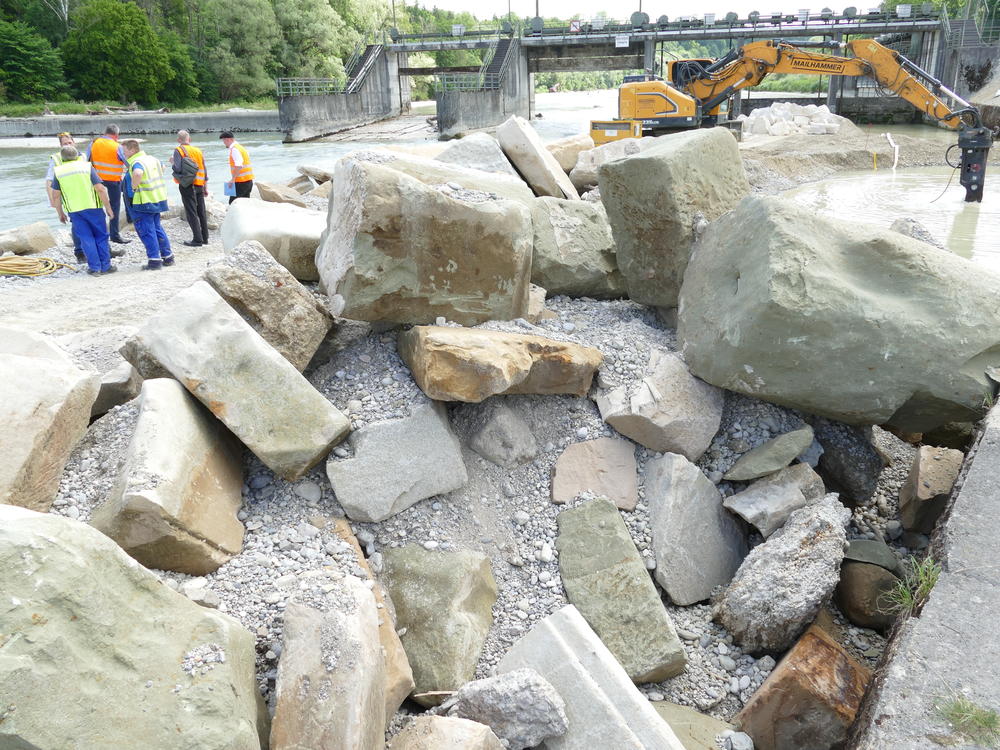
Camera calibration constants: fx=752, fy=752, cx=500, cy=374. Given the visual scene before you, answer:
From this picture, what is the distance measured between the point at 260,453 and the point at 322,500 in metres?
0.35

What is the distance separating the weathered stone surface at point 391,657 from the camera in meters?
2.53

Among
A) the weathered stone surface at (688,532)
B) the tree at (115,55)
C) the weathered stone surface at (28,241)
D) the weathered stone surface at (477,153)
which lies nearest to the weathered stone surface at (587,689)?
the weathered stone surface at (688,532)

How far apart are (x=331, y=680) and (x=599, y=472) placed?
1.75 metres

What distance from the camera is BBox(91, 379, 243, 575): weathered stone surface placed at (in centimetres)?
263

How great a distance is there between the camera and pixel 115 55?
131ft

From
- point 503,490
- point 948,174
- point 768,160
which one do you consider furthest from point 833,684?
point 948,174

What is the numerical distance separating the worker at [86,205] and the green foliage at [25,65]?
36923mm

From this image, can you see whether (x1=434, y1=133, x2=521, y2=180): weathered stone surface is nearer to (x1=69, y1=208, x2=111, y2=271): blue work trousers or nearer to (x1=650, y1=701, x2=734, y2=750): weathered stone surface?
(x1=69, y1=208, x2=111, y2=271): blue work trousers

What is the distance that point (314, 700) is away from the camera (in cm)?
219

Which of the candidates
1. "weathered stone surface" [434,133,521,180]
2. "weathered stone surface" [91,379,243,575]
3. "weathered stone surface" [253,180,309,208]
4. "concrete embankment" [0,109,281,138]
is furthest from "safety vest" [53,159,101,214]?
"concrete embankment" [0,109,281,138]

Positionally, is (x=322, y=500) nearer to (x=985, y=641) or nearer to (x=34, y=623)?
(x=34, y=623)

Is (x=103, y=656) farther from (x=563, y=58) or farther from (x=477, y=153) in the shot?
(x=563, y=58)

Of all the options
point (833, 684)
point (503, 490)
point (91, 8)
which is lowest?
point (833, 684)

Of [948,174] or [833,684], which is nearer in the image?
[833,684]
